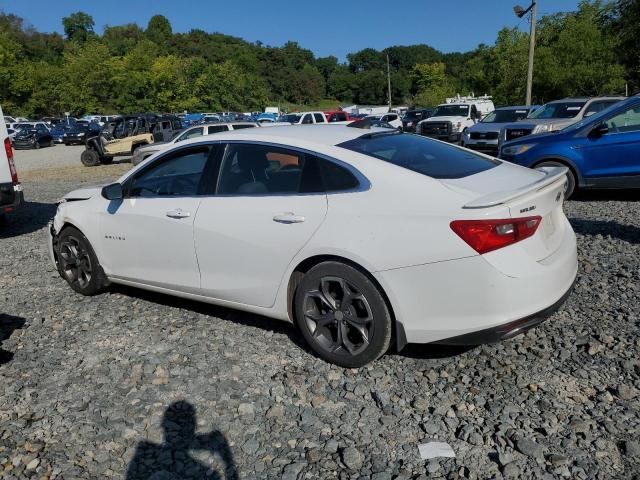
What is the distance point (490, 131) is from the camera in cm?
1594

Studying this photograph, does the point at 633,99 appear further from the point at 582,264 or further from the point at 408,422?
the point at 408,422

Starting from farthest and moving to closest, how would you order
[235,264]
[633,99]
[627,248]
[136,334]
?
[633,99], [627,248], [136,334], [235,264]

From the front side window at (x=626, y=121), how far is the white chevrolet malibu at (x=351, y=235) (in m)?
5.40

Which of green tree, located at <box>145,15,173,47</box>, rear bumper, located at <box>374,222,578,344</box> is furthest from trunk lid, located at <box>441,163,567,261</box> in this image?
green tree, located at <box>145,15,173,47</box>

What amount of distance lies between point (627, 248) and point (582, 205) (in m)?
2.91

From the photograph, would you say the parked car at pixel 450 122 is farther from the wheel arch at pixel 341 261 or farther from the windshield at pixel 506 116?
the wheel arch at pixel 341 261

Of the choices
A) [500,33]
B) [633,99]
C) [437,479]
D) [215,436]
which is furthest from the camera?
[500,33]

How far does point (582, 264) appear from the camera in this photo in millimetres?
5312

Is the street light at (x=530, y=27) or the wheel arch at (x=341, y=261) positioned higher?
the street light at (x=530, y=27)

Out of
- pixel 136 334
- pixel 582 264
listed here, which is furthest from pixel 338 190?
pixel 582 264

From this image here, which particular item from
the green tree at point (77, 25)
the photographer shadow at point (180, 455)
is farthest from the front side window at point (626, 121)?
the green tree at point (77, 25)

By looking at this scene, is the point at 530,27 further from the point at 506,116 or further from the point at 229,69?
the point at 229,69

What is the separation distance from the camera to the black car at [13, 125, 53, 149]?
35062 mm

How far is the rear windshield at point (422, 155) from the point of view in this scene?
3537 millimetres
